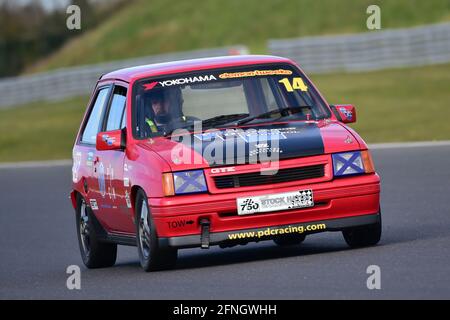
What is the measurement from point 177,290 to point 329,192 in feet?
5.36

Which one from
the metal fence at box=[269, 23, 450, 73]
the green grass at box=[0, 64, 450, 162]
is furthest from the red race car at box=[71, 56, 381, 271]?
the metal fence at box=[269, 23, 450, 73]

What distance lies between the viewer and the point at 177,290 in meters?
8.66

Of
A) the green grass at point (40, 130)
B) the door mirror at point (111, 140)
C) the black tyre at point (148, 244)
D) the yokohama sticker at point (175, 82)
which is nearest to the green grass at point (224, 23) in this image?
the green grass at point (40, 130)

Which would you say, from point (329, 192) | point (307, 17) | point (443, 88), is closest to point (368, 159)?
point (329, 192)

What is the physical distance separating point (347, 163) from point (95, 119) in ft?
9.62

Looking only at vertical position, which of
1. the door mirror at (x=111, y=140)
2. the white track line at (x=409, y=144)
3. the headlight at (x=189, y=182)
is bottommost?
the white track line at (x=409, y=144)

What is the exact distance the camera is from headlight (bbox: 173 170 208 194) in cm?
962

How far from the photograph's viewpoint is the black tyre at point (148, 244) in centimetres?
973

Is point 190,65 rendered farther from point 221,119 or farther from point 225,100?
point 221,119

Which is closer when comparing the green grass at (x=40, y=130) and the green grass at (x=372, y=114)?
the green grass at (x=372, y=114)

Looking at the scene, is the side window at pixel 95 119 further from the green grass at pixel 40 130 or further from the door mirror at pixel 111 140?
the green grass at pixel 40 130

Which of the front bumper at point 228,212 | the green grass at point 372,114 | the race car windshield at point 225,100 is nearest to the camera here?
the front bumper at point 228,212

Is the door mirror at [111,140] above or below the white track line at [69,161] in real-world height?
above

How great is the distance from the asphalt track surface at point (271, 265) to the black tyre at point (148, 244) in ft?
0.28
